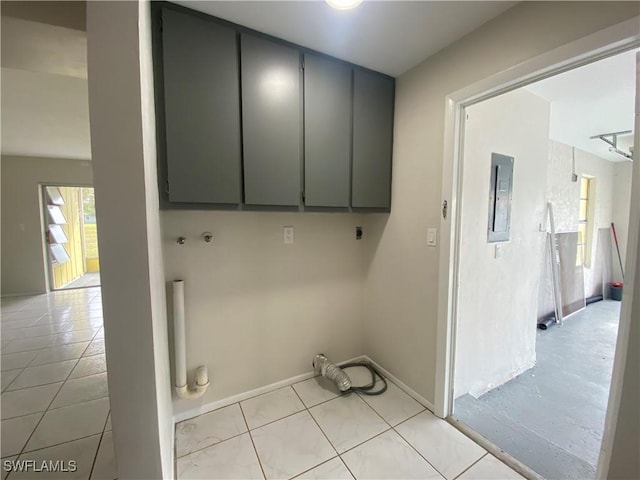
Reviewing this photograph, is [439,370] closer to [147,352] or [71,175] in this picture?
[147,352]

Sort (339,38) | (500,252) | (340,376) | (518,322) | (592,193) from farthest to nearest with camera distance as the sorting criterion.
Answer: (592,193) → (518,322) → (500,252) → (340,376) → (339,38)

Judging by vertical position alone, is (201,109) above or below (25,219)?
above

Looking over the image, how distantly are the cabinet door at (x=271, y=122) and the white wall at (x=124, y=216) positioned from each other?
0.64 meters

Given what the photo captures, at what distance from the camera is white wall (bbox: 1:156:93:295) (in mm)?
4371

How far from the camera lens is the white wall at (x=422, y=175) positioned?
1234mm

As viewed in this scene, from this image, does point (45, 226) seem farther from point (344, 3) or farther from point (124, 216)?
point (344, 3)

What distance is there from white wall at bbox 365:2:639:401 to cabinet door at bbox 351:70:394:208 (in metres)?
0.08

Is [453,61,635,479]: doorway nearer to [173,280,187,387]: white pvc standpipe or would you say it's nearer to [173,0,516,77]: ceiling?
[173,0,516,77]: ceiling

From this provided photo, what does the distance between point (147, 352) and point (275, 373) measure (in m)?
1.31

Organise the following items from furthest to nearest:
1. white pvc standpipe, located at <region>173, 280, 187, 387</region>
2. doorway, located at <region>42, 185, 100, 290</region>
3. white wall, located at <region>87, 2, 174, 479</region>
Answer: doorway, located at <region>42, 185, 100, 290</region> → white pvc standpipe, located at <region>173, 280, 187, 387</region> → white wall, located at <region>87, 2, 174, 479</region>

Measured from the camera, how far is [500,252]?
2.15m

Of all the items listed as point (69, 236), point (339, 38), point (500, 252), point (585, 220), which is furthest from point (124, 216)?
point (69, 236)

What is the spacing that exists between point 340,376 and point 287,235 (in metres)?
1.15

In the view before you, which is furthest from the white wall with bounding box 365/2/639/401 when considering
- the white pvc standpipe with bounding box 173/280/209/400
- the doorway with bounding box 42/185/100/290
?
the doorway with bounding box 42/185/100/290
